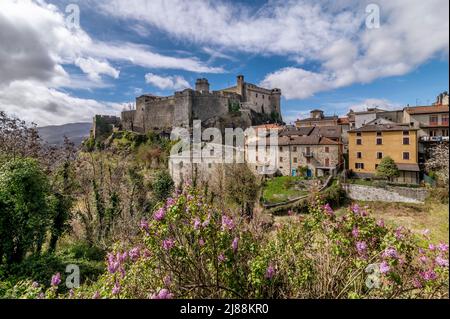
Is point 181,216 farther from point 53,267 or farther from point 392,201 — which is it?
point 392,201

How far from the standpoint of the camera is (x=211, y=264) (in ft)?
10.5

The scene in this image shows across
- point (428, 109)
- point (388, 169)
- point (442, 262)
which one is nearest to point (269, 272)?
point (442, 262)

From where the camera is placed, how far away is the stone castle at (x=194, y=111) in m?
42.9

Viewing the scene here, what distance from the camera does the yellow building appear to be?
21328mm

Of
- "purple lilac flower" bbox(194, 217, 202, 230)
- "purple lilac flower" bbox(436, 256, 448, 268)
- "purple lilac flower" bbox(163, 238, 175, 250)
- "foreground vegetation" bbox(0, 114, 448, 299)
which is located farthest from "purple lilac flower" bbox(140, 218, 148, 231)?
"purple lilac flower" bbox(436, 256, 448, 268)

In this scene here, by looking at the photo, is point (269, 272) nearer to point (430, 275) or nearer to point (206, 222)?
point (206, 222)

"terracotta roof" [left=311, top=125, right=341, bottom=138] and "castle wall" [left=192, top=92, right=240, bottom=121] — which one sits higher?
"castle wall" [left=192, top=92, right=240, bottom=121]

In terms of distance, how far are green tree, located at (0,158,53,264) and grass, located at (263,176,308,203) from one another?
18.0m

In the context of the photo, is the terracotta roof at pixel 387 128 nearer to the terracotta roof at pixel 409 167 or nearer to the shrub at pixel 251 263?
the terracotta roof at pixel 409 167

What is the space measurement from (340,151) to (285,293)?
25.8 metres

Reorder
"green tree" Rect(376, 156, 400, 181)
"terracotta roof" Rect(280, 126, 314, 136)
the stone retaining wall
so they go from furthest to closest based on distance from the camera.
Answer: "terracotta roof" Rect(280, 126, 314, 136)
"green tree" Rect(376, 156, 400, 181)
the stone retaining wall

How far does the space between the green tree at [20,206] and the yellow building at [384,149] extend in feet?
83.9

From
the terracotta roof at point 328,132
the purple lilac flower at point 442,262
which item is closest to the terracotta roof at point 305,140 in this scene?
the terracotta roof at point 328,132

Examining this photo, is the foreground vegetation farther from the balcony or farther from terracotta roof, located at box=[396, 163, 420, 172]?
the balcony
